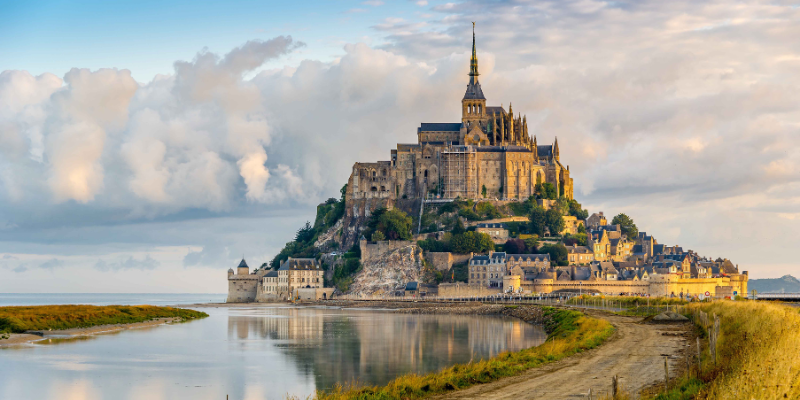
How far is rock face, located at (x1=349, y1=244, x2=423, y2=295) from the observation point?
4055 inches

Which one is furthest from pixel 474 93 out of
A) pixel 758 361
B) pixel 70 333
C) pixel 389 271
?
pixel 758 361

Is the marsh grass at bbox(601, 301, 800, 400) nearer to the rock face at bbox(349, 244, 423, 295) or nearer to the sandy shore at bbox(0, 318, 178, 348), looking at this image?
the sandy shore at bbox(0, 318, 178, 348)

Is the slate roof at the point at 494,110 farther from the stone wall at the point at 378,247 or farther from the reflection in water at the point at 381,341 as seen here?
the reflection in water at the point at 381,341

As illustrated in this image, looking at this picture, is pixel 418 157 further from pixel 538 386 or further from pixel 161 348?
pixel 538 386

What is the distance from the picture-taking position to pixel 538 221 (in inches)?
4259

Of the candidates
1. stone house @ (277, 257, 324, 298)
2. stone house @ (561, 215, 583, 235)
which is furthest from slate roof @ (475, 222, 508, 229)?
stone house @ (277, 257, 324, 298)

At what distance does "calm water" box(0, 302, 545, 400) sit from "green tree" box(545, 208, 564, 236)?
48315 millimetres

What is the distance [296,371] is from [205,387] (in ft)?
16.8

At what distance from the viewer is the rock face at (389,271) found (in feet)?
338

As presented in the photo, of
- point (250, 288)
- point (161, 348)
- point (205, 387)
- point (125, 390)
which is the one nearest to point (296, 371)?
point (205, 387)

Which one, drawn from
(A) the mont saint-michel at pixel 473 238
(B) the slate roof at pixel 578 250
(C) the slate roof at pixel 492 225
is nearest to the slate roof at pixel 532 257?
(A) the mont saint-michel at pixel 473 238

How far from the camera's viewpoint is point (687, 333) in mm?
35594

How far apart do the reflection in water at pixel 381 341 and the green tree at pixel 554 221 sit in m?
38.4

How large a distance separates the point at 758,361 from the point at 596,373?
7797 mm
